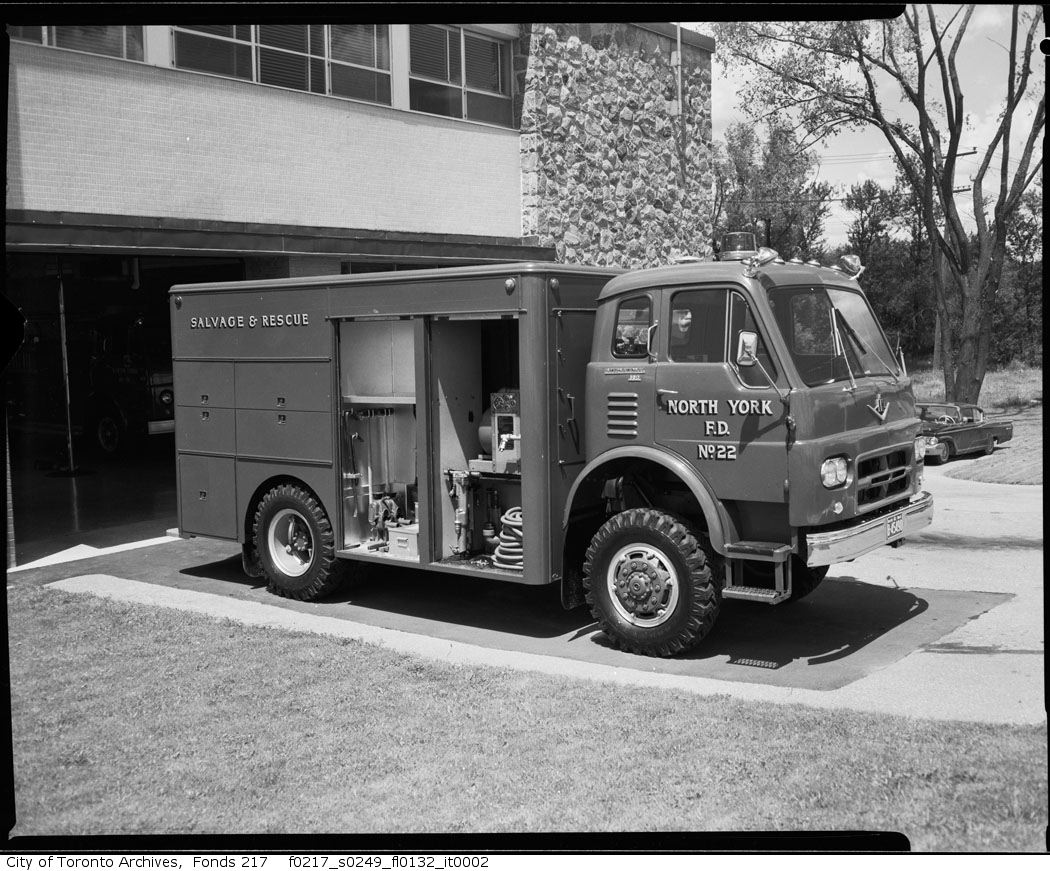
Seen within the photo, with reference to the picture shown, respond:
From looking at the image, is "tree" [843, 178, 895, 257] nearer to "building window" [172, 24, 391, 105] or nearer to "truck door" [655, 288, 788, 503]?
"building window" [172, 24, 391, 105]

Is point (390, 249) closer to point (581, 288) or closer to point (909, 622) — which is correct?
point (581, 288)

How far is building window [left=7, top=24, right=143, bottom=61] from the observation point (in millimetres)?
11273

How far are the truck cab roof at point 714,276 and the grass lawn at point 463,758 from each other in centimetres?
284

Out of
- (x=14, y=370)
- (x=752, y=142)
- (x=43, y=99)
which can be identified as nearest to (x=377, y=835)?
(x=43, y=99)

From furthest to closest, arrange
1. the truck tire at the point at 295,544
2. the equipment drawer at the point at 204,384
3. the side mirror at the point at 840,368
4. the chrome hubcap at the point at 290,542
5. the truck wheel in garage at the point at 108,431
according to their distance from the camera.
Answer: the truck wheel in garage at the point at 108,431 → the equipment drawer at the point at 204,384 → the chrome hubcap at the point at 290,542 → the truck tire at the point at 295,544 → the side mirror at the point at 840,368

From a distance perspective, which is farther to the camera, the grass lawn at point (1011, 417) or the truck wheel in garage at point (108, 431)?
the truck wheel in garage at point (108, 431)

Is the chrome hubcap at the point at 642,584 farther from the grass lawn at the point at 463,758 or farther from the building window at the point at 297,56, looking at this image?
the building window at the point at 297,56

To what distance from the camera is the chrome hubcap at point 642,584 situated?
7.77 metres

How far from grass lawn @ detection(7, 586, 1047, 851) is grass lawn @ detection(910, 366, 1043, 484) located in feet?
36.0

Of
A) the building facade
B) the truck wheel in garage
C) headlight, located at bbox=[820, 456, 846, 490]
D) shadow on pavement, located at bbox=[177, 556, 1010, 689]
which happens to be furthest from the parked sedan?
the truck wheel in garage

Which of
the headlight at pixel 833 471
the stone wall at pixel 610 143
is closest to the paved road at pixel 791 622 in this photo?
the headlight at pixel 833 471

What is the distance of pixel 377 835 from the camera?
15.1 ft

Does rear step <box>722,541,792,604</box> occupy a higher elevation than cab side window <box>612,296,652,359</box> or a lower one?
lower

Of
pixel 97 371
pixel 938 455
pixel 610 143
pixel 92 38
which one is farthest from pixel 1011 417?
pixel 92 38
